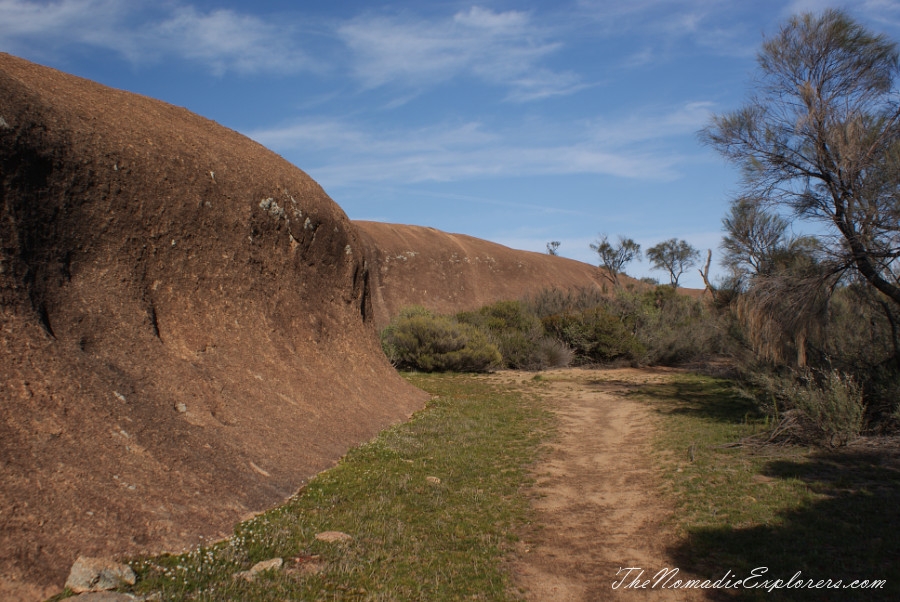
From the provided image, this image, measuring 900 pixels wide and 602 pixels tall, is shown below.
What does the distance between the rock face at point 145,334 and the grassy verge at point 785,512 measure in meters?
4.08

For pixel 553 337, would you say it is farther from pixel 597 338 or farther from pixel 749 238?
pixel 749 238

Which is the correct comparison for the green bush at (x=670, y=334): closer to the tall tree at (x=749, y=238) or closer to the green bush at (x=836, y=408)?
the tall tree at (x=749, y=238)

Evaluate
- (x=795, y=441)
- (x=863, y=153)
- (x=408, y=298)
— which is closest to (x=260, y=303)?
(x=795, y=441)

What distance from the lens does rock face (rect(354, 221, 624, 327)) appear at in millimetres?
37219

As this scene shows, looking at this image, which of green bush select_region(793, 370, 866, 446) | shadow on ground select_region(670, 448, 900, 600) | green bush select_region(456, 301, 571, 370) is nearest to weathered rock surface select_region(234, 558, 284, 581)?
shadow on ground select_region(670, 448, 900, 600)

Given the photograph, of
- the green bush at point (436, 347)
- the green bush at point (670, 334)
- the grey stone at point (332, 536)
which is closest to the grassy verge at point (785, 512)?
the grey stone at point (332, 536)

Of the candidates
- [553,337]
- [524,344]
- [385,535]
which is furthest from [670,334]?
[385,535]

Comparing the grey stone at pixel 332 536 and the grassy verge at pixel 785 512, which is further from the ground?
the grassy verge at pixel 785 512

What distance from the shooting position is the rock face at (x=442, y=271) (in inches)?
1465

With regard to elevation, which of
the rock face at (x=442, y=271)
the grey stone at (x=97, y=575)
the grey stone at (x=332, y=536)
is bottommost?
the grey stone at (x=332, y=536)

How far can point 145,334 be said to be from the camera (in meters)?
6.72

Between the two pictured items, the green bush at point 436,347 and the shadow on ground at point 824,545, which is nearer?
the shadow on ground at point 824,545

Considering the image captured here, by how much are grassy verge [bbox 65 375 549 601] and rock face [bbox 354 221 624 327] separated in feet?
83.1

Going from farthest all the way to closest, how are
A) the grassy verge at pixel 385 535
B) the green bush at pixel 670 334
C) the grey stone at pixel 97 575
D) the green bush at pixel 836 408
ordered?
the green bush at pixel 670 334
the green bush at pixel 836 408
the grassy verge at pixel 385 535
the grey stone at pixel 97 575
